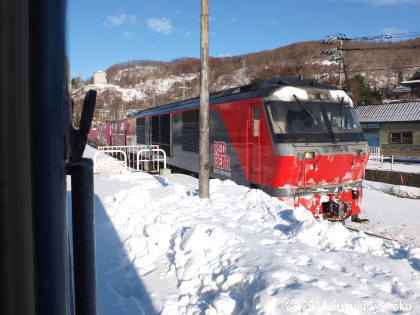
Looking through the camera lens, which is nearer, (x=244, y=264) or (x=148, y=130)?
(x=244, y=264)

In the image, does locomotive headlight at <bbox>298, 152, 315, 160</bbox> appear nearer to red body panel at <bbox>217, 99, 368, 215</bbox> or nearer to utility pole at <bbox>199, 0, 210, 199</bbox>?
red body panel at <bbox>217, 99, 368, 215</bbox>

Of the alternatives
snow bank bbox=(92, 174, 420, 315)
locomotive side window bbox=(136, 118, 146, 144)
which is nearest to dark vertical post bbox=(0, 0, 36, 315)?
snow bank bbox=(92, 174, 420, 315)

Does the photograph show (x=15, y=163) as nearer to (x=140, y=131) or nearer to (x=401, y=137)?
(x=140, y=131)

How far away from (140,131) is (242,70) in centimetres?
9868

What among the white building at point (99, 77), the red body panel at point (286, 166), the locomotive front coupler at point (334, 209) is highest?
the white building at point (99, 77)

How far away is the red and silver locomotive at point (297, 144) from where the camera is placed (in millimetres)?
6543

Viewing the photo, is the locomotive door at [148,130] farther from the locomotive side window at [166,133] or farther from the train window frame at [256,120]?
the train window frame at [256,120]

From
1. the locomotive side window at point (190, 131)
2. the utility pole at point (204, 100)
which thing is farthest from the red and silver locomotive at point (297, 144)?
the locomotive side window at point (190, 131)

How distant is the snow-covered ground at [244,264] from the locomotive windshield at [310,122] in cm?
137

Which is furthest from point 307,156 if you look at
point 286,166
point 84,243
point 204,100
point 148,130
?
point 148,130

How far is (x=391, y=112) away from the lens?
27156 millimetres

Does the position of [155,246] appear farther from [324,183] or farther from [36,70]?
[36,70]

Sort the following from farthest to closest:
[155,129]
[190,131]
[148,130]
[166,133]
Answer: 1. [148,130]
2. [155,129]
3. [166,133]
4. [190,131]

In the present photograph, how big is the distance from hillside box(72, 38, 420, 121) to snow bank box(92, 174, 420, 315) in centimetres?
7039
